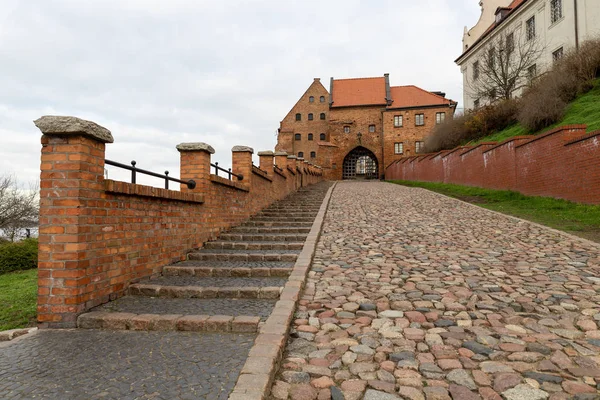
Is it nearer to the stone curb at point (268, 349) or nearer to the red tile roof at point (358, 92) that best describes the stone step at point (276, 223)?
the stone curb at point (268, 349)

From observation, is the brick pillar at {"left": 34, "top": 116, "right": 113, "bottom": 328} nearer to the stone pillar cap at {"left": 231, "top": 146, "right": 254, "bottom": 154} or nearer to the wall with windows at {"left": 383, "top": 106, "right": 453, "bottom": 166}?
the stone pillar cap at {"left": 231, "top": 146, "right": 254, "bottom": 154}

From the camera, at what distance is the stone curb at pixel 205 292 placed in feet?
15.2

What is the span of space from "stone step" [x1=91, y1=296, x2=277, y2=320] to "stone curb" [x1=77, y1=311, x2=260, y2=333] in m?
0.19

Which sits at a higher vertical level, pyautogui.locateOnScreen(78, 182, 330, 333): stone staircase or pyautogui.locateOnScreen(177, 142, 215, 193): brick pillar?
pyautogui.locateOnScreen(177, 142, 215, 193): brick pillar

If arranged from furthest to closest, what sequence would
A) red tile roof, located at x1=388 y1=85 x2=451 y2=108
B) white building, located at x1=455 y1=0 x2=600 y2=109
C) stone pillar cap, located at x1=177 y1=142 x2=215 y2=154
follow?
red tile roof, located at x1=388 y1=85 x2=451 y2=108 < white building, located at x1=455 y1=0 x2=600 y2=109 < stone pillar cap, located at x1=177 y1=142 x2=215 y2=154

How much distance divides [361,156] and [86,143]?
155 ft

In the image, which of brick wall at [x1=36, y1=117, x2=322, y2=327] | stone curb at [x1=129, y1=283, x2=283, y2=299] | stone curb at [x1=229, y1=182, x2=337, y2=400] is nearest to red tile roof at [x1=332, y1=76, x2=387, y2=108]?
brick wall at [x1=36, y1=117, x2=322, y2=327]

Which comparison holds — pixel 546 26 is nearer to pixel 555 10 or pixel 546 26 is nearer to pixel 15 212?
pixel 555 10

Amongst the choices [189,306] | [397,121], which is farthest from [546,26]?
[189,306]

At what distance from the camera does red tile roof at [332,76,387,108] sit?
48.9 m

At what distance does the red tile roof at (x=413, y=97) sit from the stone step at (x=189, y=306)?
4493 centimetres

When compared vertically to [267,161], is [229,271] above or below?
below

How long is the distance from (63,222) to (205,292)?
1.79 metres

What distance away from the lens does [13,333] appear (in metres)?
3.60
